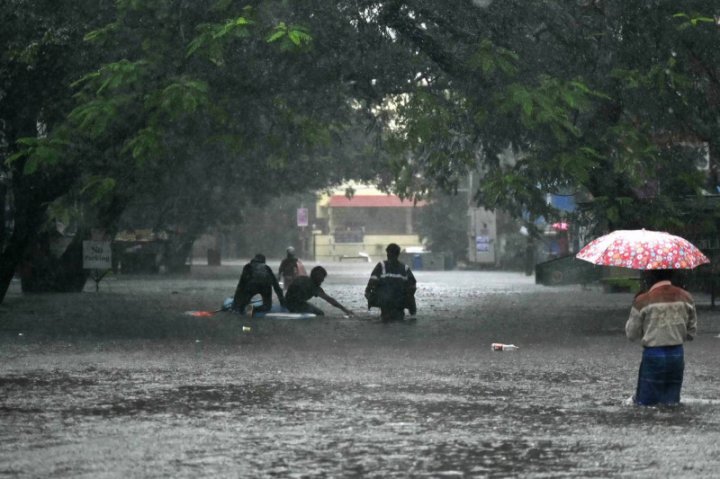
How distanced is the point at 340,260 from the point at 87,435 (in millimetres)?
106735

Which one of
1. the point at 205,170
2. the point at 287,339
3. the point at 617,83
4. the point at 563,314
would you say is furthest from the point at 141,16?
the point at 205,170

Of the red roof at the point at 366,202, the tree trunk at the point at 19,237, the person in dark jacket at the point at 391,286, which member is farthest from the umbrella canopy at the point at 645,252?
the red roof at the point at 366,202

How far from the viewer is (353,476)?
29.1 feet

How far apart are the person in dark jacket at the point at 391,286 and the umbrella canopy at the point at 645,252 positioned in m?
12.5

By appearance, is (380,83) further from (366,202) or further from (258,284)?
(366,202)

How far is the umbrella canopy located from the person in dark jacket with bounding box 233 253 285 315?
1441 cm

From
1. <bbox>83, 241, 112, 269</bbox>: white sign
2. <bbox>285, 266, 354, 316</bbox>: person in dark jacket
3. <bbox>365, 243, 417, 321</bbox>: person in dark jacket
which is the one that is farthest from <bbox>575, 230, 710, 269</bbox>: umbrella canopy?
<bbox>83, 241, 112, 269</bbox>: white sign

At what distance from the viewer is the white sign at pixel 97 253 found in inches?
1601

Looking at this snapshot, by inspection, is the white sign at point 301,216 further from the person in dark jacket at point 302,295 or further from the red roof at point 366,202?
the person in dark jacket at point 302,295

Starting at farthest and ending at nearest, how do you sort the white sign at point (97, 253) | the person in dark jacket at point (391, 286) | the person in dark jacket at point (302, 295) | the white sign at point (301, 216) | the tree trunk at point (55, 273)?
the white sign at point (301, 216)
the tree trunk at point (55, 273)
the white sign at point (97, 253)
the person in dark jacket at point (302, 295)
the person in dark jacket at point (391, 286)

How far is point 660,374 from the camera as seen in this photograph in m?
12.4

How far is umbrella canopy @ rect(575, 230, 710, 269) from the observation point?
13.2 metres

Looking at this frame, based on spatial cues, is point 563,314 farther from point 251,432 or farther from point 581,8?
point 251,432

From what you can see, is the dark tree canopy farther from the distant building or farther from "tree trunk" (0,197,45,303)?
the distant building
